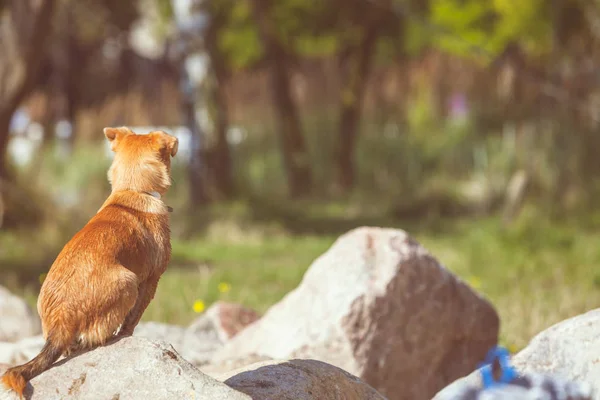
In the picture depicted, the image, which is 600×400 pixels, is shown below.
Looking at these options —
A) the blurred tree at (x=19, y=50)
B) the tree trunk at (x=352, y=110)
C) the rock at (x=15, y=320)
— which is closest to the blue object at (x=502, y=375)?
the rock at (x=15, y=320)

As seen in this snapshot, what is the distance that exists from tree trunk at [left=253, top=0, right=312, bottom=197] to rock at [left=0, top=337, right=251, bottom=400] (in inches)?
414

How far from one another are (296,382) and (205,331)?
2.29 metres

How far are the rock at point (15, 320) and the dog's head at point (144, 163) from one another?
2.53 m

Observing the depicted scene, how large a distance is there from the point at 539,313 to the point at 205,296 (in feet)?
8.64

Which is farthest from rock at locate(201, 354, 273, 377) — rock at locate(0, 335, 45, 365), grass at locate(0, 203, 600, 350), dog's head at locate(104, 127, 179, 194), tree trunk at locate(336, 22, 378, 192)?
tree trunk at locate(336, 22, 378, 192)

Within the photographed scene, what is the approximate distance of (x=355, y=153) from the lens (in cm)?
1466

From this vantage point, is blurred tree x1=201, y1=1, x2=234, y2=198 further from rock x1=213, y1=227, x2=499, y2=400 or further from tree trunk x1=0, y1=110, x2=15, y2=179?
rock x1=213, y1=227, x2=499, y2=400

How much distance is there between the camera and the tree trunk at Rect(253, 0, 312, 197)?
1340 centimetres

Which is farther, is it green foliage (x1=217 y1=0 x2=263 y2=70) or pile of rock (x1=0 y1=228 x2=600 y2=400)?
green foliage (x1=217 y1=0 x2=263 y2=70)

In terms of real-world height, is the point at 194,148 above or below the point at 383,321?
above

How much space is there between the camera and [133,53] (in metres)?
25.7

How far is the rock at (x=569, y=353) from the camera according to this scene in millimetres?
3074

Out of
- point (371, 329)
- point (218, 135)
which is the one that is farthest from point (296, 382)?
point (218, 135)

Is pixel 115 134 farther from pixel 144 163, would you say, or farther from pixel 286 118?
pixel 286 118
